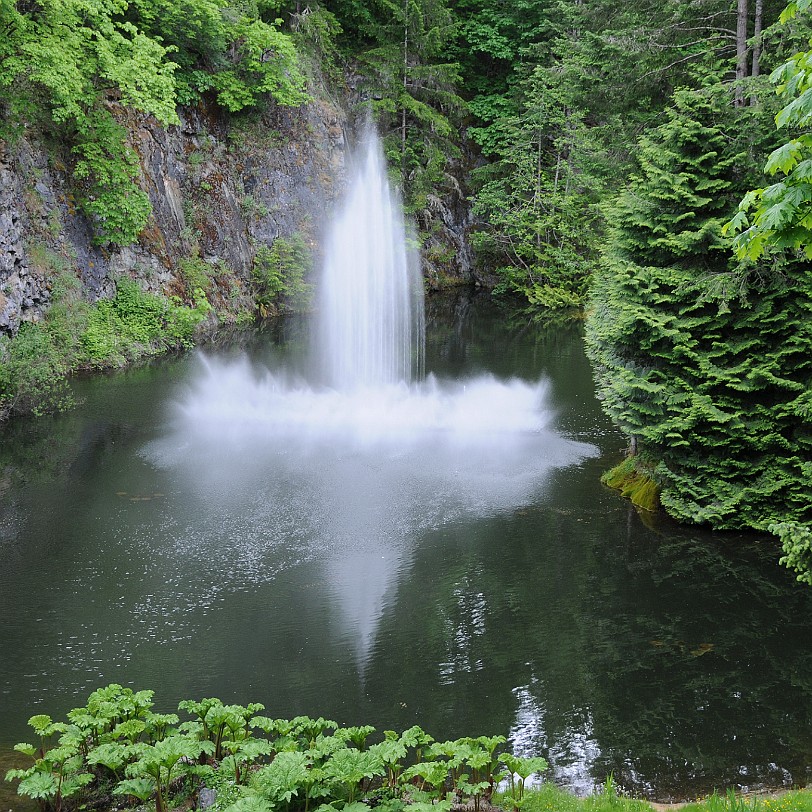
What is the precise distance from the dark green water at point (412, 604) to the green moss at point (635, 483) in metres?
0.31

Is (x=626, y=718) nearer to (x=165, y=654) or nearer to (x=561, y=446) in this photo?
(x=165, y=654)

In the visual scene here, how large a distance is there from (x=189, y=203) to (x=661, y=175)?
1715cm

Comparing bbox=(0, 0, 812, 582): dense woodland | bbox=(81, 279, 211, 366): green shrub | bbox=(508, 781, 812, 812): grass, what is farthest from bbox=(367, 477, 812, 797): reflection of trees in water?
bbox=(81, 279, 211, 366): green shrub

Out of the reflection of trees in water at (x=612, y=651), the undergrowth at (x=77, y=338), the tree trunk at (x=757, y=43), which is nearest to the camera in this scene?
the reflection of trees in water at (x=612, y=651)

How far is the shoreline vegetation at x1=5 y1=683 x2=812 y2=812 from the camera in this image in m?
4.56

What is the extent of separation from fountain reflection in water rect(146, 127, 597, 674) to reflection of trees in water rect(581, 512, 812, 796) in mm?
2360

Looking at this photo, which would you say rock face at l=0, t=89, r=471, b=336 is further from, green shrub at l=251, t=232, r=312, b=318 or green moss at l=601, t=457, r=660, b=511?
green moss at l=601, t=457, r=660, b=511

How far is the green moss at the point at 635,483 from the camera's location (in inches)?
453

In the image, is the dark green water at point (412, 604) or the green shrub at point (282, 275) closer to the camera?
the dark green water at point (412, 604)

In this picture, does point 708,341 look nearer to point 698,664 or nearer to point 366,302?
point 698,664

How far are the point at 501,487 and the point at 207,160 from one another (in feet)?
57.3

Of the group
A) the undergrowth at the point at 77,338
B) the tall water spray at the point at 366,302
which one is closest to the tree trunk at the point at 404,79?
the tall water spray at the point at 366,302

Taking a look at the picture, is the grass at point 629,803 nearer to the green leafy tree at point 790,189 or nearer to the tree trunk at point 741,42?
the green leafy tree at point 790,189

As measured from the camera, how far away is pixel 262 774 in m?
4.53
